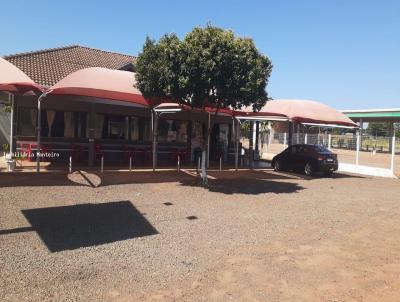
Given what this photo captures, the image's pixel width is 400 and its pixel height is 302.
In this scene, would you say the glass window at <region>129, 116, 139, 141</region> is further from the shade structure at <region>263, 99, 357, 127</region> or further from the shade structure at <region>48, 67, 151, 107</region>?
the shade structure at <region>263, 99, 357, 127</region>

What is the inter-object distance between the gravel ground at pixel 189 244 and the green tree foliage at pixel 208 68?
3.23 m

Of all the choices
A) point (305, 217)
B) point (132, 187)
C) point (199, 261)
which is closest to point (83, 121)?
point (132, 187)

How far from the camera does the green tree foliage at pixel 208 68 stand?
12.2m

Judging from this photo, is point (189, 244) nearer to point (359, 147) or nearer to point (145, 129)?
point (145, 129)

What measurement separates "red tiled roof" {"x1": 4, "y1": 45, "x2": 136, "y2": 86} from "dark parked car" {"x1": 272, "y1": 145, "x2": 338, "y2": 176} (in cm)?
1035

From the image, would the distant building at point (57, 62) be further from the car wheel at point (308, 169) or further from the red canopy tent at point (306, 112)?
the car wheel at point (308, 169)

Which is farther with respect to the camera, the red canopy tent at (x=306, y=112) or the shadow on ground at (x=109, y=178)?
the red canopy tent at (x=306, y=112)

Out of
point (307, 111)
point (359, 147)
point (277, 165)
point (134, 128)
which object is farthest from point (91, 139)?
point (359, 147)

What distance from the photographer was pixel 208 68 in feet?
39.6

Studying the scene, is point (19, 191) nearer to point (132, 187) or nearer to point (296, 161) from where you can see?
point (132, 187)

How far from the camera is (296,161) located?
775 inches

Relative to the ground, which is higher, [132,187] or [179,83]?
[179,83]

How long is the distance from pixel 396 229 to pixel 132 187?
766 cm

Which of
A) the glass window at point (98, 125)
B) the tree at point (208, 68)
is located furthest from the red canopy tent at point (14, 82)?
the glass window at point (98, 125)
